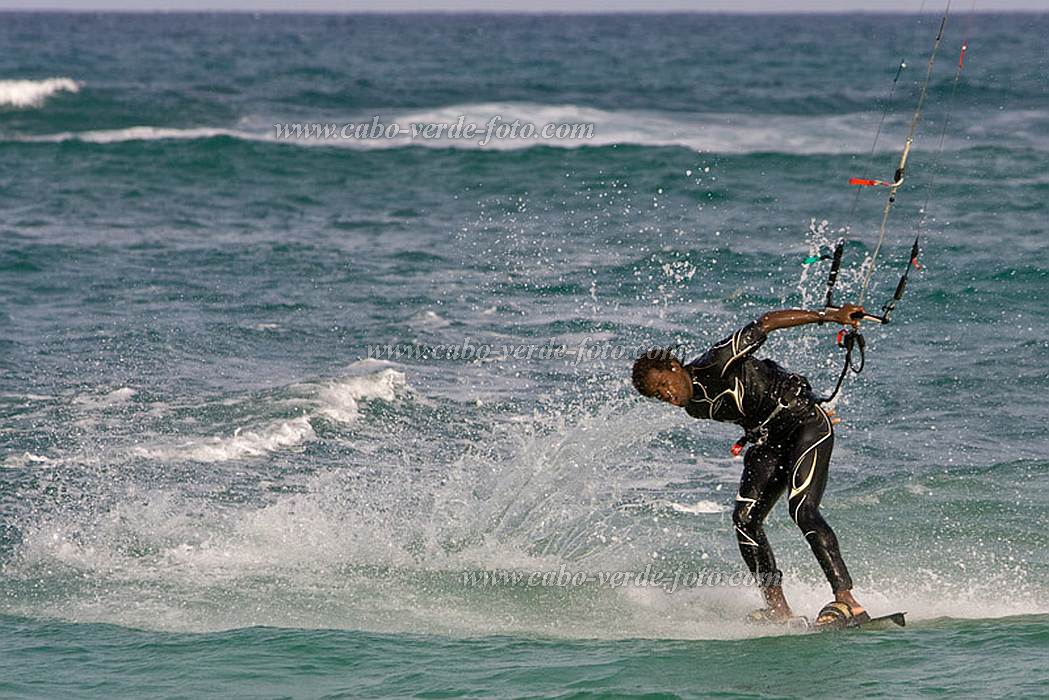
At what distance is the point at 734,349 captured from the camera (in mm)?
6523

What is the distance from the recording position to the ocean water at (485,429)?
6.49m

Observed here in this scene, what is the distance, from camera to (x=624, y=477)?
9.30m

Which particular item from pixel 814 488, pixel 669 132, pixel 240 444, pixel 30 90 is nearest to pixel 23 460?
pixel 240 444

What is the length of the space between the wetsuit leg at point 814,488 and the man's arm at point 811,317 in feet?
1.97

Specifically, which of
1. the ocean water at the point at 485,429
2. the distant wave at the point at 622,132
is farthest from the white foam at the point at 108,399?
the distant wave at the point at 622,132

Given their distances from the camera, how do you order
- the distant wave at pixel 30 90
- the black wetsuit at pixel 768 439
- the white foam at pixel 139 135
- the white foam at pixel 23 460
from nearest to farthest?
1. the black wetsuit at pixel 768 439
2. the white foam at pixel 23 460
3. the white foam at pixel 139 135
4. the distant wave at pixel 30 90

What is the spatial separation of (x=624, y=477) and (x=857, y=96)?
31.9 m

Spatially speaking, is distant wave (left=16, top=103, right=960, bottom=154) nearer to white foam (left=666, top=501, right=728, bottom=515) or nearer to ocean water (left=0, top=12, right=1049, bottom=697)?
ocean water (left=0, top=12, right=1049, bottom=697)

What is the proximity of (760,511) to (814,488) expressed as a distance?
0.28m

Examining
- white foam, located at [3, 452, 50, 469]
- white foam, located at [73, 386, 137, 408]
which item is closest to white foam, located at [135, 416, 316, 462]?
white foam, located at [3, 452, 50, 469]

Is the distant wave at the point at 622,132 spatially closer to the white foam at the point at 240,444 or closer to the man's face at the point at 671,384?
the white foam at the point at 240,444

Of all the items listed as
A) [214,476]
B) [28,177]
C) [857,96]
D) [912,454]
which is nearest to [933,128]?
[857,96]

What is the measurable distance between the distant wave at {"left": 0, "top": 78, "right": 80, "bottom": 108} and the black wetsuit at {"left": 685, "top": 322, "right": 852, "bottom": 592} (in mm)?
32564

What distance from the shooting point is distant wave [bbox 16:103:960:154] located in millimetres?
28188
